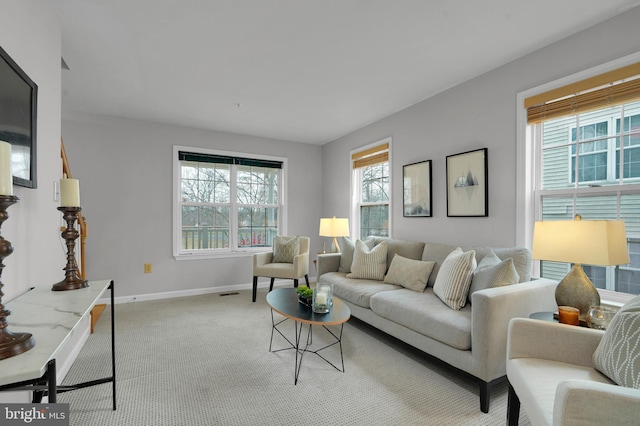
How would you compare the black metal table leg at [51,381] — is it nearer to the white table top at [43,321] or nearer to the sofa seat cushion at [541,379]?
the white table top at [43,321]

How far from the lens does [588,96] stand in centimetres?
215

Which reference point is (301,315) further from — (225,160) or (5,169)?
(225,160)

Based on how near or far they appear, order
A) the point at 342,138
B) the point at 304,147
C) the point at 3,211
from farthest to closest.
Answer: the point at 304,147 → the point at 342,138 → the point at 3,211

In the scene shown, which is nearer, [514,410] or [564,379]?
[564,379]

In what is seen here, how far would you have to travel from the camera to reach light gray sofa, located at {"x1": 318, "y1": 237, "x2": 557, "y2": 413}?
1.79m

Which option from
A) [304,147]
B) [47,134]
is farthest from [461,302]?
[304,147]

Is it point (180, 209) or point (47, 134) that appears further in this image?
point (180, 209)

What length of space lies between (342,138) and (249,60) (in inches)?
98.5

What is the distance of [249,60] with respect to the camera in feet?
8.51

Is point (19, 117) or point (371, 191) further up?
Result: point (19, 117)

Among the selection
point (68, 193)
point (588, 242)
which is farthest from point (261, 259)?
point (588, 242)

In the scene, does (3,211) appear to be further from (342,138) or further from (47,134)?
(342,138)

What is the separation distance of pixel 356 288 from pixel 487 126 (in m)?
1.95

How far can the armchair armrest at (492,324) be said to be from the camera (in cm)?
178
